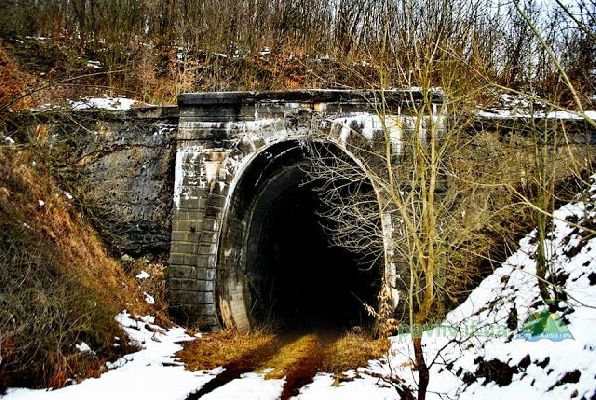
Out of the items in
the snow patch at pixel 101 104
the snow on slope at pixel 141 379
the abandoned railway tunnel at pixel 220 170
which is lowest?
the snow on slope at pixel 141 379

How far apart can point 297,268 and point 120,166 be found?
19.6ft

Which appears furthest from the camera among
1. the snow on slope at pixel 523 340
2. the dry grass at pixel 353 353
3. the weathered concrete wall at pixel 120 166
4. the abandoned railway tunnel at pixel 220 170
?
the weathered concrete wall at pixel 120 166

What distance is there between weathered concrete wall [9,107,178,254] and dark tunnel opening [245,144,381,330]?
2.03 metres

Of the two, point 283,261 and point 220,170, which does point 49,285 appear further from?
point 283,261

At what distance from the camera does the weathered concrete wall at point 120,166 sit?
32.6ft

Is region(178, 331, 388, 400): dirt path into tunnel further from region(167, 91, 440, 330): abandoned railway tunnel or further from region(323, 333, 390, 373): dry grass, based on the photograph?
region(167, 91, 440, 330): abandoned railway tunnel

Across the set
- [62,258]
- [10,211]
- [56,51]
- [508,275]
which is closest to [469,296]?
[508,275]

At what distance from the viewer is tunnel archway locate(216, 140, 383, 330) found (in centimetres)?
950

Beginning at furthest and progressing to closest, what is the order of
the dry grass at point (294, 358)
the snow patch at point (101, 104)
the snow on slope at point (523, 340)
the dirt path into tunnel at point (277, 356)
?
the snow patch at point (101, 104)
the dry grass at point (294, 358)
the dirt path into tunnel at point (277, 356)
the snow on slope at point (523, 340)

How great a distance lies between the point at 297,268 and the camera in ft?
46.2

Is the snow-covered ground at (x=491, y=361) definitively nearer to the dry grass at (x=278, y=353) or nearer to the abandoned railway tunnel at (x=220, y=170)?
the dry grass at (x=278, y=353)

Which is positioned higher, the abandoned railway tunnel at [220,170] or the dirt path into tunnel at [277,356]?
the abandoned railway tunnel at [220,170]

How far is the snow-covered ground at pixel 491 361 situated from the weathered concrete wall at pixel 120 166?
2.46 metres

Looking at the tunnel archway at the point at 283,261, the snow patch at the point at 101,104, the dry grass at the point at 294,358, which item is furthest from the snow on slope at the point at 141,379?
the snow patch at the point at 101,104
